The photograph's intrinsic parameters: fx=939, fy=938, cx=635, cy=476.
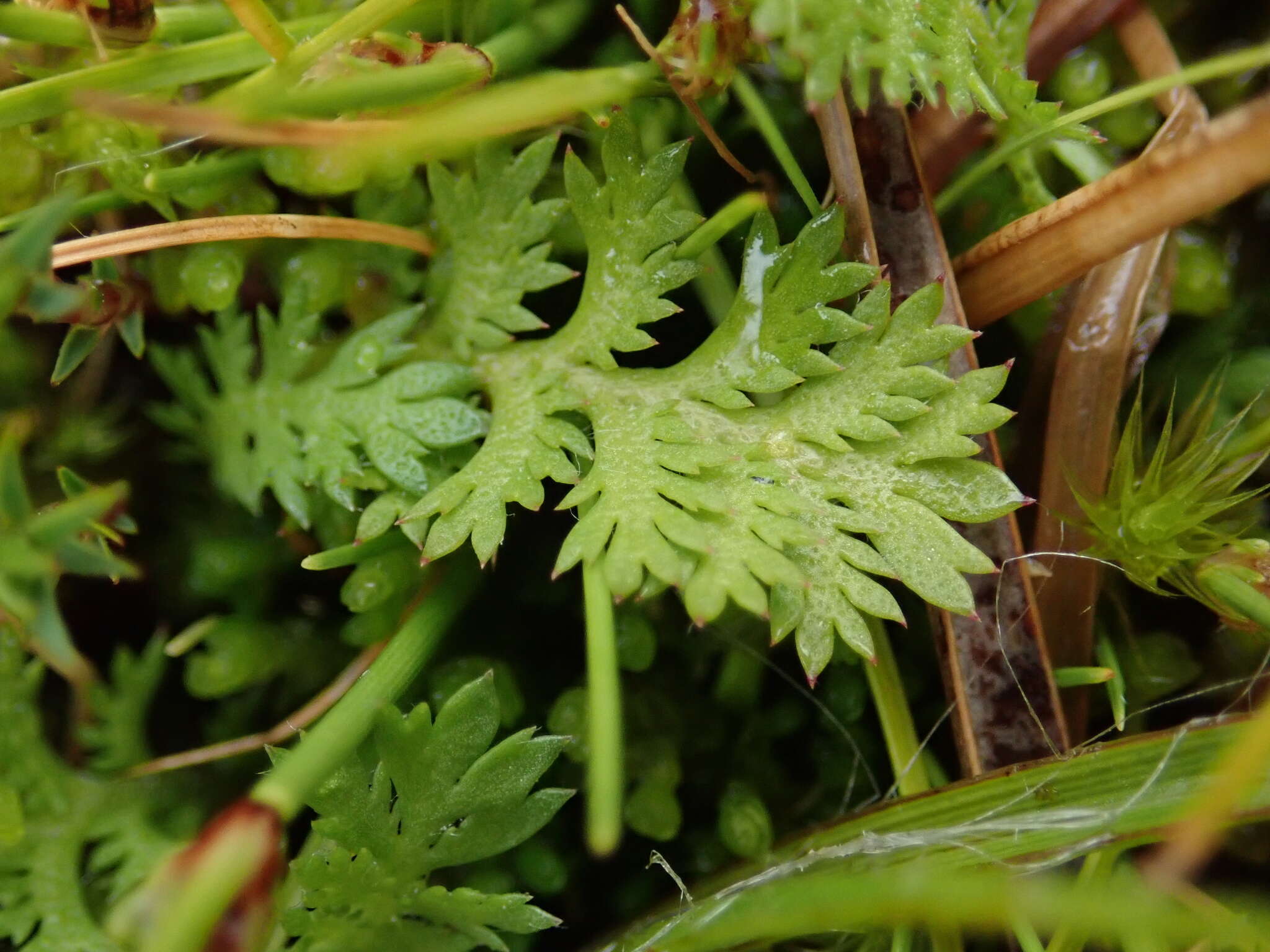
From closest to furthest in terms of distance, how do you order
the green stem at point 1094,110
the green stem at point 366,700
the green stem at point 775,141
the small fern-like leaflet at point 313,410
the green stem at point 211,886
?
the green stem at point 211,886
the green stem at point 366,700
the green stem at point 1094,110
the green stem at point 775,141
the small fern-like leaflet at point 313,410

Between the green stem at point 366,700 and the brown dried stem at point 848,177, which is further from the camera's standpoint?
the brown dried stem at point 848,177

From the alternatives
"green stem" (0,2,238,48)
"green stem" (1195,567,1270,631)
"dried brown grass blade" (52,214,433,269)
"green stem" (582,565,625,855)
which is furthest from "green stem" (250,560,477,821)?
"green stem" (1195,567,1270,631)

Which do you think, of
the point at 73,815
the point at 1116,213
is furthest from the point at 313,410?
the point at 1116,213

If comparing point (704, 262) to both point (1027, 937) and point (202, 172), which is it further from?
point (1027, 937)

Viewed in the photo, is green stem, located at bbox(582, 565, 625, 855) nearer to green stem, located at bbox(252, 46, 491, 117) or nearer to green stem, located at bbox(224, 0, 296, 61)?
green stem, located at bbox(252, 46, 491, 117)

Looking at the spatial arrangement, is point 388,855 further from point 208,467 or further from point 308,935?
point 208,467

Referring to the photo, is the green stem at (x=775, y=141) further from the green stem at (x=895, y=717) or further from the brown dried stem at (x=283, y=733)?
the brown dried stem at (x=283, y=733)

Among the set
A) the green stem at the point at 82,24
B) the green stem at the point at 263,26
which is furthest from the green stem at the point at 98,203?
the green stem at the point at 263,26
